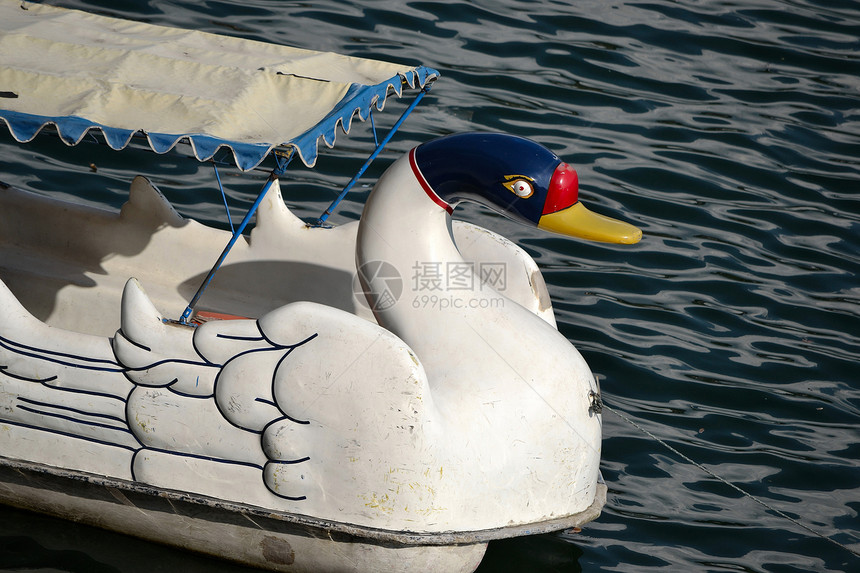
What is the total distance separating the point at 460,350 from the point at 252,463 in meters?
0.85

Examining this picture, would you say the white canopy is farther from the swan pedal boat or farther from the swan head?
the swan head

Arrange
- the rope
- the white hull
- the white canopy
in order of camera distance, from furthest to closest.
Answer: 1. the rope
2. the white canopy
3. the white hull

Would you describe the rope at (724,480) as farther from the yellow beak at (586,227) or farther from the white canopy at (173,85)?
the white canopy at (173,85)

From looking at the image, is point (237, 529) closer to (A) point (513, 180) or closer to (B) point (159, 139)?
(B) point (159, 139)

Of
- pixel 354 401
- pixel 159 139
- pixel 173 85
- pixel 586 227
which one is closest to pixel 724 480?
pixel 586 227

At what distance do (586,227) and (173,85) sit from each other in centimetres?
179

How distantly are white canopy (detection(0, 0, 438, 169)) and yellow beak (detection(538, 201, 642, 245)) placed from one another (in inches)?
37.9

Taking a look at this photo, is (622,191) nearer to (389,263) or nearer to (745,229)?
(745,229)

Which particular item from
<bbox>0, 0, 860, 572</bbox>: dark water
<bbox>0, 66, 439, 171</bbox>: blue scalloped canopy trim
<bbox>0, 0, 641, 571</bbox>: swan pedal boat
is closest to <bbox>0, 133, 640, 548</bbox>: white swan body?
<bbox>0, 0, 641, 571</bbox>: swan pedal boat

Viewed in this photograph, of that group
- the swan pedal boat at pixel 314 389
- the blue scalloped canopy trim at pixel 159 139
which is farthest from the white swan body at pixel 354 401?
the blue scalloped canopy trim at pixel 159 139

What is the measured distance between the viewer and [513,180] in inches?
134

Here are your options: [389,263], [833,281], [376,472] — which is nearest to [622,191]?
[833,281]

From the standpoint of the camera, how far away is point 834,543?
13.7ft

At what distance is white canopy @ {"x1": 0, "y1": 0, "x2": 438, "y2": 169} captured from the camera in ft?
11.6
